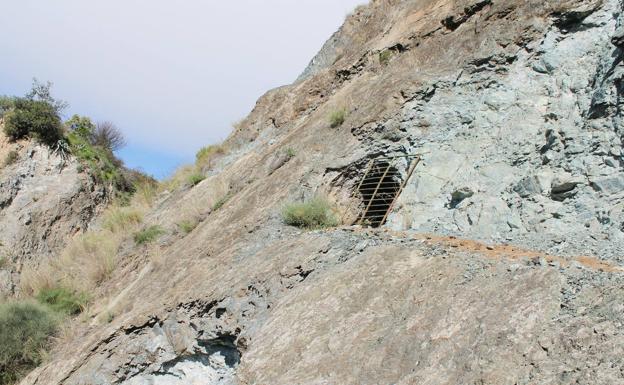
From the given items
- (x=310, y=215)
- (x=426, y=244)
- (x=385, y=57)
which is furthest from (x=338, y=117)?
(x=426, y=244)

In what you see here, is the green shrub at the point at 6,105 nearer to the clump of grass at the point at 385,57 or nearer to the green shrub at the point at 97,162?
the green shrub at the point at 97,162

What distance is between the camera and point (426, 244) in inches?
278

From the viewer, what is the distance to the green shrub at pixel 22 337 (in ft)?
35.5

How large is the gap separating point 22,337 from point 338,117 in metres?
6.68

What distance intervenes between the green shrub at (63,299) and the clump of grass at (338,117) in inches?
223

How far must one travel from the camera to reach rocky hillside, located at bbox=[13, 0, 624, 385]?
5.29m

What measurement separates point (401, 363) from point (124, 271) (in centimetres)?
807

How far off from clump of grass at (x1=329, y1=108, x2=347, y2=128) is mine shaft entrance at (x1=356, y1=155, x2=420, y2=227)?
173 centimetres

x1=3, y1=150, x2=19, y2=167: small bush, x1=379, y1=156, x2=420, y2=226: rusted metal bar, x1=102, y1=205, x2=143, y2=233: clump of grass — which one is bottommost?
x1=379, y1=156, x2=420, y2=226: rusted metal bar

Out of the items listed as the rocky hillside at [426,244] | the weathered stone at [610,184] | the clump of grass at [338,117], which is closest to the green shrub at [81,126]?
the rocky hillside at [426,244]

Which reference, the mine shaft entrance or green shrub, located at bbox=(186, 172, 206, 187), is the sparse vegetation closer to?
green shrub, located at bbox=(186, 172, 206, 187)

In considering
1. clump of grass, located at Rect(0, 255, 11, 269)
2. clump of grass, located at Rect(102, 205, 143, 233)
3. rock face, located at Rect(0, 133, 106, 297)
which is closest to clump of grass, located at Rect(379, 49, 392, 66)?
clump of grass, located at Rect(102, 205, 143, 233)

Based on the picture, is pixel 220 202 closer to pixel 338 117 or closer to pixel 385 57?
pixel 338 117

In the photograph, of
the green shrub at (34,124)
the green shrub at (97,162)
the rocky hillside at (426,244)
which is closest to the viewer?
the rocky hillside at (426,244)
